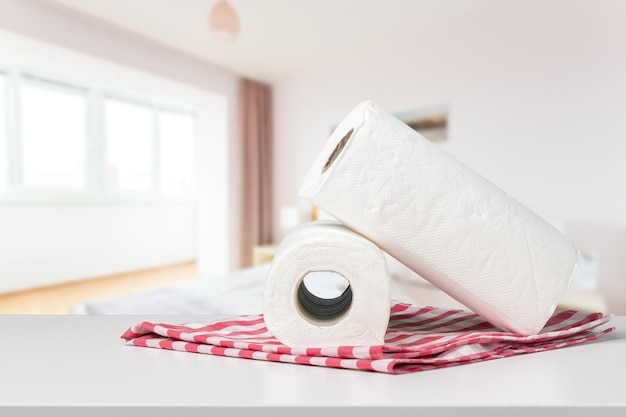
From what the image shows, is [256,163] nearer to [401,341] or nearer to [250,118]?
[250,118]

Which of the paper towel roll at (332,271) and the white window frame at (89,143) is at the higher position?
the white window frame at (89,143)

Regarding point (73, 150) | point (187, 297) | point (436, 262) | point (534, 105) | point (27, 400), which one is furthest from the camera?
point (73, 150)

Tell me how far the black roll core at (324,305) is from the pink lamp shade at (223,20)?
5.20ft

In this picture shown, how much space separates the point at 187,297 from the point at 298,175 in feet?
2.71

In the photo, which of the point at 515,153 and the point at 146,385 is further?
the point at 515,153

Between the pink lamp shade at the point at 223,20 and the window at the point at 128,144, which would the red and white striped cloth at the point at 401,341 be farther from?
the window at the point at 128,144

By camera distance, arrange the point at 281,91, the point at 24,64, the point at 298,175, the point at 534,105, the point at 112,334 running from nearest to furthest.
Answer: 1. the point at 112,334
2. the point at 534,105
3. the point at 298,175
4. the point at 281,91
5. the point at 24,64

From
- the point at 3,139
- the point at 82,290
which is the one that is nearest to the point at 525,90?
the point at 82,290

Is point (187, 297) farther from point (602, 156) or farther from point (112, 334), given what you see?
point (602, 156)

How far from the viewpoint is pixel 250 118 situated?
9.05 ft

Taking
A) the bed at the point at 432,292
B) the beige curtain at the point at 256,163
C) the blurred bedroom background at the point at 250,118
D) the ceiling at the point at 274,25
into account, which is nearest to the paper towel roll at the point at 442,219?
the bed at the point at 432,292

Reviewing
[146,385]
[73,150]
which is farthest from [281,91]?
[73,150]

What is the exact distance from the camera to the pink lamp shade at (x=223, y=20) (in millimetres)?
1783

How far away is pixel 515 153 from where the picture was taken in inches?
54.4
